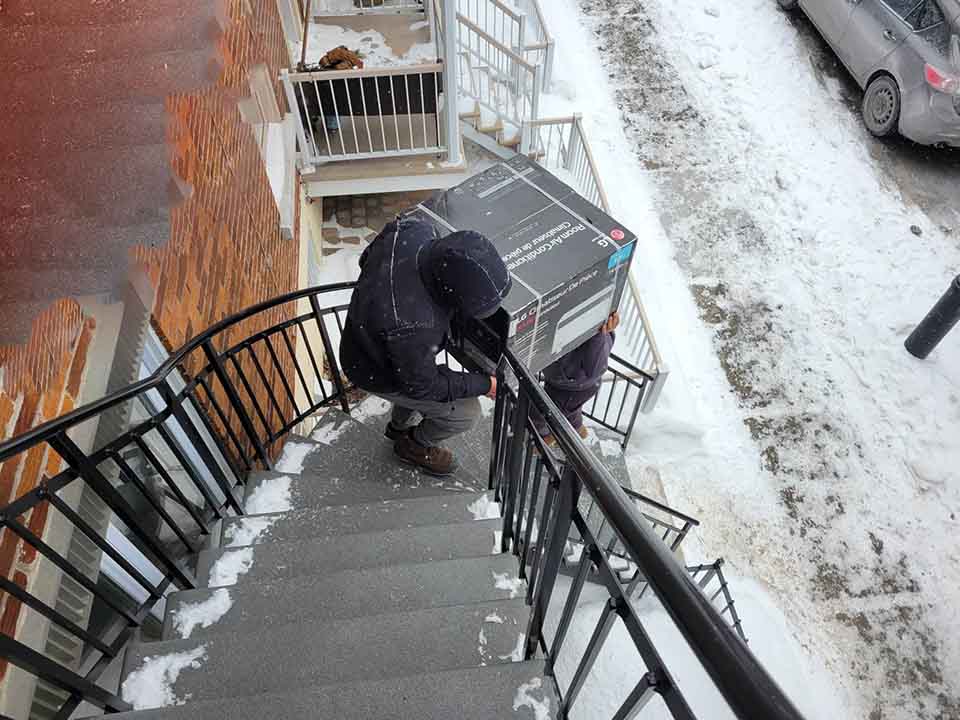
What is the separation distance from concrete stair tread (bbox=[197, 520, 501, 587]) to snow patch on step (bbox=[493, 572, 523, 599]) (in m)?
0.17

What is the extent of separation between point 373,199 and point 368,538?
16.7ft

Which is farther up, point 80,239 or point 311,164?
point 80,239

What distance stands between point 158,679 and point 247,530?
32.9 inches

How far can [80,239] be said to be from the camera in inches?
83.3

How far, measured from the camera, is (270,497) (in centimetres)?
318

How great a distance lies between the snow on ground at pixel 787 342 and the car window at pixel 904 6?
3.65 feet

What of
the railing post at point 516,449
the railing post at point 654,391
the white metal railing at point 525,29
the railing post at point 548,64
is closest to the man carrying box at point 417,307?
the railing post at point 516,449

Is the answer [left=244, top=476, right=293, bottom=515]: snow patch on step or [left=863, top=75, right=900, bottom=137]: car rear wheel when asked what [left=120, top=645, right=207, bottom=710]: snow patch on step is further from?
[left=863, top=75, right=900, bottom=137]: car rear wheel

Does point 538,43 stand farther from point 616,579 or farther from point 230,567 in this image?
point 616,579

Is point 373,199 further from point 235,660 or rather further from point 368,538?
point 235,660

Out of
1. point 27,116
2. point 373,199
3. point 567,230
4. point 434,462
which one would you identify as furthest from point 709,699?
point 373,199

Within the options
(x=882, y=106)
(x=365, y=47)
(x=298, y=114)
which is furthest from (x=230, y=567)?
(x=882, y=106)

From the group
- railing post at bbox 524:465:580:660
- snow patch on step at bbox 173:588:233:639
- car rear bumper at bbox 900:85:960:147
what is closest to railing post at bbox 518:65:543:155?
car rear bumper at bbox 900:85:960:147

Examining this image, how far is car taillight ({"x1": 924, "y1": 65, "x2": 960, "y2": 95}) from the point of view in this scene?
681 centimetres
